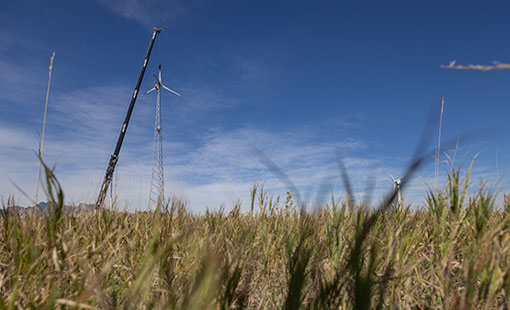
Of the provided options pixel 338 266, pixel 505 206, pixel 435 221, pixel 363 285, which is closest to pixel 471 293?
pixel 363 285

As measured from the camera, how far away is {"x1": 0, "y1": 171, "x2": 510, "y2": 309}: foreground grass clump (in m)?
1.21

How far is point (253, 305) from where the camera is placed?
2.01 metres

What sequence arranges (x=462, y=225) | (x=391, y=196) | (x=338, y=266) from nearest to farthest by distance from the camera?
(x=391, y=196) → (x=338, y=266) → (x=462, y=225)

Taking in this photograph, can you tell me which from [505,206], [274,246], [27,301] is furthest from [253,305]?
[505,206]

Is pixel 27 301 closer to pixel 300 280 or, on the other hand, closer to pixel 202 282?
pixel 202 282

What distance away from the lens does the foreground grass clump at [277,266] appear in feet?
3.96

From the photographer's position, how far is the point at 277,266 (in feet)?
7.79

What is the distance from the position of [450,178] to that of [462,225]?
0.38 m

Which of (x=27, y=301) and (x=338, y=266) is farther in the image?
(x=338, y=266)

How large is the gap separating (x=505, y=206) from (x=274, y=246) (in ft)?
8.09

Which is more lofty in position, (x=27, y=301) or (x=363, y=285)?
(x=363, y=285)

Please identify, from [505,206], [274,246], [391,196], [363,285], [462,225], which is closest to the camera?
[391,196]

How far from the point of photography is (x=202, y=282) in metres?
1.02

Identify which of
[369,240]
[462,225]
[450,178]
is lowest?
[369,240]
